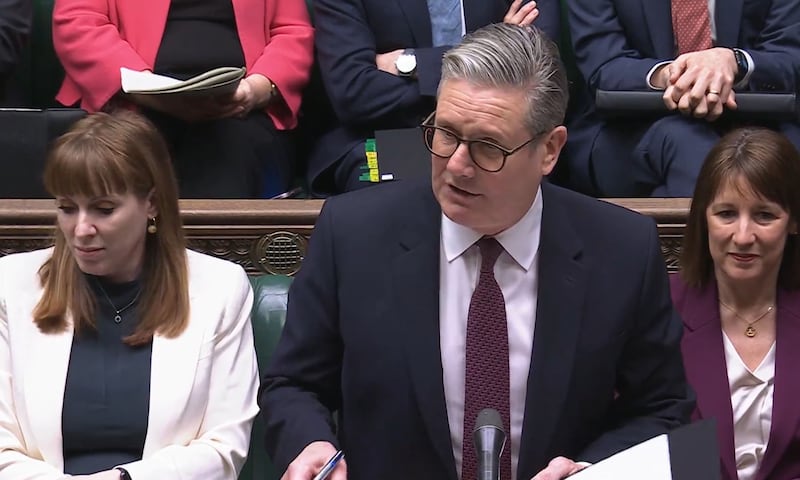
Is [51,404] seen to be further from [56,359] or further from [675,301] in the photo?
[675,301]

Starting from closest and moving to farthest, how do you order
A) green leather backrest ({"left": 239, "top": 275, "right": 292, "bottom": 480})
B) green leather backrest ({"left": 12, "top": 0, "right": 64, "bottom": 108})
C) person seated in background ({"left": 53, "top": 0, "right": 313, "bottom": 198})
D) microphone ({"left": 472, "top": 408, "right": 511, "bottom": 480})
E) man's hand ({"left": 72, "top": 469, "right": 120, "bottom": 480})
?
microphone ({"left": 472, "top": 408, "right": 511, "bottom": 480})
man's hand ({"left": 72, "top": 469, "right": 120, "bottom": 480})
green leather backrest ({"left": 239, "top": 275, "right": 292, "bottom": 480})
person seated in background ({"left": 53, "top": 0, "right": 313, "bottom": 198})
green leather backrest ({"left": 12, "top": 0, "right": 64, "bottom": 108})

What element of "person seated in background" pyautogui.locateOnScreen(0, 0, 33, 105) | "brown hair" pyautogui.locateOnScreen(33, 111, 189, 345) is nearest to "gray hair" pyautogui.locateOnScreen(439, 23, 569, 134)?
"brown hair" pyautogui.locateOnScreen(33, 111, 189, 345)

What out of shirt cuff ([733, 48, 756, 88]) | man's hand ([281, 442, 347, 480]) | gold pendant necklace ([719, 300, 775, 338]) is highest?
man's hand ([281, 442, 347, 480])

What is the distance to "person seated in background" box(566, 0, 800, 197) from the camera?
262 cm

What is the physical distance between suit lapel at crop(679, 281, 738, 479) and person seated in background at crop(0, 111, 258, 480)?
684mm

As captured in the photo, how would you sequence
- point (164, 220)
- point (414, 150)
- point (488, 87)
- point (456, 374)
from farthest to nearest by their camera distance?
1. point (414, 150)
2. point (164, 220)
3. point (456, 374)
4. point (488, 87)

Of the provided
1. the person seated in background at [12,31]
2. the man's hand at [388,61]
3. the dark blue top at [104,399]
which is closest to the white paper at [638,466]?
the dark blue top at [104,399]

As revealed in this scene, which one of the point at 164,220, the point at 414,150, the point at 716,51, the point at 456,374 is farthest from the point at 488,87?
the point at 716,51

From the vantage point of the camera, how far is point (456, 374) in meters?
1.57

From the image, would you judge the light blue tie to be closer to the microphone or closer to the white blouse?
the white blouse

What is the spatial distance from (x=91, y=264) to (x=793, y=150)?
3.64 feet

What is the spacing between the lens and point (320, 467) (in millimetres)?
1380

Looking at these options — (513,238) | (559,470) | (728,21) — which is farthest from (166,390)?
(728,21)

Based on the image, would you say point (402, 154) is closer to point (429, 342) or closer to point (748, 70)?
point (748, 70)
